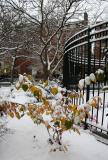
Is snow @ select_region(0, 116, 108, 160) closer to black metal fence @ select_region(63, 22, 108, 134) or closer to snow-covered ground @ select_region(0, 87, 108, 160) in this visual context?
snow-covered ground @ select_region(0, 87, 108, 160)

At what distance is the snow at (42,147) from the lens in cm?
406

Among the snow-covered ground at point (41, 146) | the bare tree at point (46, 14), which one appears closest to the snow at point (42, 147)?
the snow-covered ground at point (41, 146)

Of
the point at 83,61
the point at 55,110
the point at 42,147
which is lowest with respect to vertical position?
the point at 42,147

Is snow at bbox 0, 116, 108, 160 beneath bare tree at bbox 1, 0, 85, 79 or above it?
beneath

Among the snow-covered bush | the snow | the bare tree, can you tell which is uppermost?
the bare tree

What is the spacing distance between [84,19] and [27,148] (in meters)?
20.5

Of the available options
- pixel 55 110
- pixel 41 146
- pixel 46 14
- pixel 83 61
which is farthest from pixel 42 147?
pixel 46 14

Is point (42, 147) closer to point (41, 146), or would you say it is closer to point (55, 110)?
point (41, 146)

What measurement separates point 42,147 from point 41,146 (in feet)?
0.09

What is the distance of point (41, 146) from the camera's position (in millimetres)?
4316

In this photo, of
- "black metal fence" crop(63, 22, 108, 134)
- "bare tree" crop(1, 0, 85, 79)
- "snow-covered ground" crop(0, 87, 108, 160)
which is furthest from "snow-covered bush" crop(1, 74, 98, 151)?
"bare tree" crop(1, 0, 85, 79)

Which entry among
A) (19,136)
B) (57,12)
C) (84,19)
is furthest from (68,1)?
(19,136)

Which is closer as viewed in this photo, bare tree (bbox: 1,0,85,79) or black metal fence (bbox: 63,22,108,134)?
black metal fence (bbox: 63,22,108,134)

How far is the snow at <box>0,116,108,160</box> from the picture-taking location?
406 centimetres
